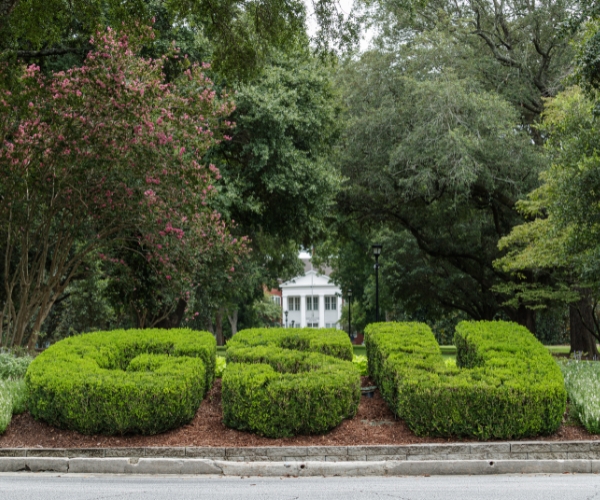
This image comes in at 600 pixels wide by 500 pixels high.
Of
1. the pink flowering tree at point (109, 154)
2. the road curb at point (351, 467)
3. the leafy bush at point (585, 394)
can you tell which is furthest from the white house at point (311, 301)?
the road curb at point (351, 467)

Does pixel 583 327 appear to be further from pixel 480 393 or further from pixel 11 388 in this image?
pixel 11 388

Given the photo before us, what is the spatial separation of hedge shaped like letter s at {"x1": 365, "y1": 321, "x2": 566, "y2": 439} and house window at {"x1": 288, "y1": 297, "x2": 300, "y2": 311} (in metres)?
86.9

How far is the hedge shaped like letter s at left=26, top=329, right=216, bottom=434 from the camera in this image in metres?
8.69

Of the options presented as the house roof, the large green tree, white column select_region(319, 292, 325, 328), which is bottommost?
white column select_region(319, 292, 325, 328)

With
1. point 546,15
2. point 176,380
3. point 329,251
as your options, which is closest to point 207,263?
point 176,380

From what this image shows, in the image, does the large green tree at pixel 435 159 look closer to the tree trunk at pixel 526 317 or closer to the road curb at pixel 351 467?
the tree trunk at pixel 526 317

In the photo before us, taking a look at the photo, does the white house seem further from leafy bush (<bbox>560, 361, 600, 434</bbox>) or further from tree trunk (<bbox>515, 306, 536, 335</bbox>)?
leafy bush (<bbox>560, 361, 600, 434</bbox>)

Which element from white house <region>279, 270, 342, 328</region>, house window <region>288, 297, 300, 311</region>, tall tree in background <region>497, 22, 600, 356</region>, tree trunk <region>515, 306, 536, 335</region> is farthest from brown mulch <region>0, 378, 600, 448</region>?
house window <region>288, 297, 300, 311</region>

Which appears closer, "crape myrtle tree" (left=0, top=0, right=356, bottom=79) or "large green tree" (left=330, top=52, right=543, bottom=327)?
"crape myrtle tree" (left=0, top=0, right=356, bottom=79)

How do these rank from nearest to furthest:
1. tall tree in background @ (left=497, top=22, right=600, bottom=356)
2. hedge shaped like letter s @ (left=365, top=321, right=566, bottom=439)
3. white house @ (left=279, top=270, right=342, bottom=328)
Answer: hedge shaped like letter s @ (left=365, top=321, right=566, bottom=439), tall tree in background @ (left=497, top=22, right=600, bottom=356), white house @ (left=279, top=270, right=342, bottom=328)

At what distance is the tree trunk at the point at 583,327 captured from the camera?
26266 millimetres

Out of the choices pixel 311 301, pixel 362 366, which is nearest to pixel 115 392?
pixel 362 366

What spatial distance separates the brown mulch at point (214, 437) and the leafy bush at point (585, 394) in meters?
0.17

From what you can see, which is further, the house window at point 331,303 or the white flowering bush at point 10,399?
the house window at point 331,303
